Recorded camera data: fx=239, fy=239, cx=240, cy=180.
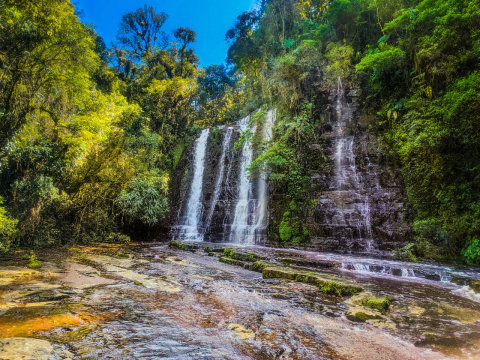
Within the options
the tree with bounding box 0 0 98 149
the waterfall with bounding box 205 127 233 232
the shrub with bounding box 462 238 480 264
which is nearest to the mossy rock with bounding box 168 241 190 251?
the waterfall with bounding box 205 127 233 232

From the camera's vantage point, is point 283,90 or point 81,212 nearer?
point 81,212

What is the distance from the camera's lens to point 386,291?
16.3 ft

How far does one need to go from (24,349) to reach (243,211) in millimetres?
13000

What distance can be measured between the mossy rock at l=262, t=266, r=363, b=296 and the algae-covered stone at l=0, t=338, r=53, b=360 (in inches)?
169

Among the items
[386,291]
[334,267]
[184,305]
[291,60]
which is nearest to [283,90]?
[291,60]

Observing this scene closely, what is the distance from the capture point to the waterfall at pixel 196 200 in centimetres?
1536

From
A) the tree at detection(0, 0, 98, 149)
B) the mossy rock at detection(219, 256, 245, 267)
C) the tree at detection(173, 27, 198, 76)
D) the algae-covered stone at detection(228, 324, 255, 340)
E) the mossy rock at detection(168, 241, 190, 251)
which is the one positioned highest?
the tree at detection(173, 27, 198, 76)

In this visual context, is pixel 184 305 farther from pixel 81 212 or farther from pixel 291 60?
pixel 291 60

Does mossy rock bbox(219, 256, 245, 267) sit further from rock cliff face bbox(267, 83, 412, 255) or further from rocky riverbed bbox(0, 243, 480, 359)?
rock cliff face bbox(267, 83, 412, 255)

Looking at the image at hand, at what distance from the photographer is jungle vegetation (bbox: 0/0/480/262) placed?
23.0ft

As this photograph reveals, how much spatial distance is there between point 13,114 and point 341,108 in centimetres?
1437

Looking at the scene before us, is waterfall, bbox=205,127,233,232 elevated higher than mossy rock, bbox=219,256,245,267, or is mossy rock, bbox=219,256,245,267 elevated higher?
waterfall, bbox=205,127,233,232

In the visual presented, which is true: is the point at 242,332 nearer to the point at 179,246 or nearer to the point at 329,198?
the point at 179,246

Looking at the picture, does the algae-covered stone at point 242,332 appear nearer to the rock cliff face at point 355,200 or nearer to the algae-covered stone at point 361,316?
the algae-covered stone at point 361,316
